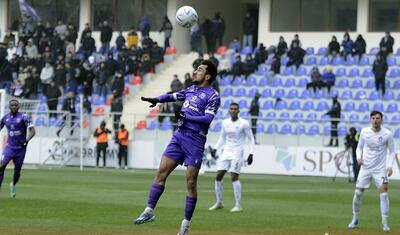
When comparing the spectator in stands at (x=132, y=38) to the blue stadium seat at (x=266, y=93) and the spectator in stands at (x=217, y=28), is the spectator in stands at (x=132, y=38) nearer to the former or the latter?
the spectator in stands at (x=217, y=28)

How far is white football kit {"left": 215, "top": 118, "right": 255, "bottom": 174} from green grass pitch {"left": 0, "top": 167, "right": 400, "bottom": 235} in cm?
101

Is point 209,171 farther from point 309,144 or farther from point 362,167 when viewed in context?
point 362,167

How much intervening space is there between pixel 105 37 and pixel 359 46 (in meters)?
13.9

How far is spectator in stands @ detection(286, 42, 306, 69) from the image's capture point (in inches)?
1768

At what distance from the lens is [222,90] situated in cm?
4584

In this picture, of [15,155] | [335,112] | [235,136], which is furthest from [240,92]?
[235,136]

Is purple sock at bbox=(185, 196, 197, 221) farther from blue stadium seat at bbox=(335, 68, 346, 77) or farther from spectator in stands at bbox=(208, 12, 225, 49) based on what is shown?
spectator in stands at bbox=(208, 12, 225, 49)

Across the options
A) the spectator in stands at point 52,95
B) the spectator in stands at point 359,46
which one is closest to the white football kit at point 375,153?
the spectator in stands at point 359,46

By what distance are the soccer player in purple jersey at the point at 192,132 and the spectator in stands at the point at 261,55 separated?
31.0 metres

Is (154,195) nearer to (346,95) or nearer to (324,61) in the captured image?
(346,95)

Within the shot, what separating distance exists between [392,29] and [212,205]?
1026 inches

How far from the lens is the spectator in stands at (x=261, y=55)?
4606 cm

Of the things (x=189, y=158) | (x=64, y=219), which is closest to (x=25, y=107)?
(x=64, y=219)

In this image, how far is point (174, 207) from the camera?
72.8 feet
